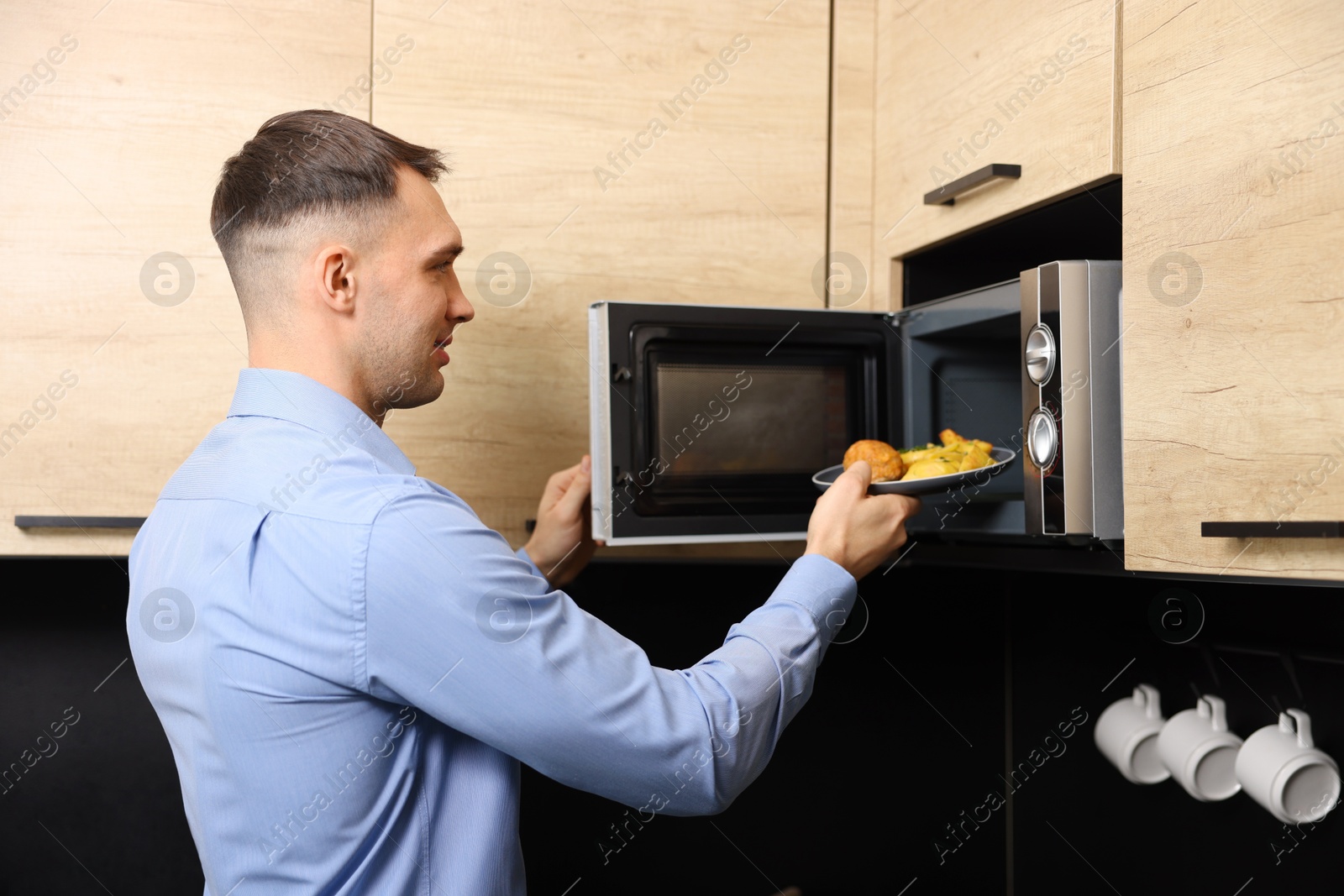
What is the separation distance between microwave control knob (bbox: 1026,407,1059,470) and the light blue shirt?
0.28 metres

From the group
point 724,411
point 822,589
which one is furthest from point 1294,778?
point 724,411

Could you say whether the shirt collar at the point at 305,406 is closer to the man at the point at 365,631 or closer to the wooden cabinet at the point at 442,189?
the man at the point at 365,631

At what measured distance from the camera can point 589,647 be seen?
0.73 m

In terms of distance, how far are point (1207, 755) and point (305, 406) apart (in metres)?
1.02

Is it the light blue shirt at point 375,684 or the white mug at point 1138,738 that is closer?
the light blue shirt at point 375,684

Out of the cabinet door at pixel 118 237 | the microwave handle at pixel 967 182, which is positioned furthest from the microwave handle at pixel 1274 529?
the cabinet door at pixel 118 237

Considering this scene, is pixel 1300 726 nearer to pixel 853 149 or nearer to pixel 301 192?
pixel 853 149

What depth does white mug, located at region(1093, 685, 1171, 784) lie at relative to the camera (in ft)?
4.16

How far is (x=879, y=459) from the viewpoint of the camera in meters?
0.98

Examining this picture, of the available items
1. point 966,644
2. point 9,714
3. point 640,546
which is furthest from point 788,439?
point 9,714

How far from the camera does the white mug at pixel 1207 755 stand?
1.15 meters

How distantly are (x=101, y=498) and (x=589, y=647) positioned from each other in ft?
2.16

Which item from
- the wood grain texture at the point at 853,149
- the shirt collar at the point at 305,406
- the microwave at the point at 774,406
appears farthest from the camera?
the wood grain texture at the point at 853,149

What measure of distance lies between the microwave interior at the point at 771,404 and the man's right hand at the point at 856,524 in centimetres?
14
